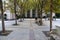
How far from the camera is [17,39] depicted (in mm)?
12375

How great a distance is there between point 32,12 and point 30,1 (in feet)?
72.3

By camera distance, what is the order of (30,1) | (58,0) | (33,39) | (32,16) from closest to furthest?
(33,39)
(58,0)
(30,1)
(32,16)

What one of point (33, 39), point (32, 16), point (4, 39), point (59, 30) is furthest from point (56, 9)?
point (32, 16)

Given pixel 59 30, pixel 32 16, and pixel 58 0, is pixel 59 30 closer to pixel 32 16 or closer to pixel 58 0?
pixel 58 0

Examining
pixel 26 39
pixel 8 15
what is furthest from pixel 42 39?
pixel 8 15

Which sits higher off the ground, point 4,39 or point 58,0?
point 58,0

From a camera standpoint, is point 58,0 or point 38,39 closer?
point 38,39

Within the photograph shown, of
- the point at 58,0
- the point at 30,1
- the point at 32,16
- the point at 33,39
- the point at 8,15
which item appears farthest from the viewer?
the point at 32,16

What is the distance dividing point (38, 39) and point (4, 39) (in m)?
2.69

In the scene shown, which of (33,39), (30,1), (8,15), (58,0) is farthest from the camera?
(8,15)

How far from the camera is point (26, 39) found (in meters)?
12.2

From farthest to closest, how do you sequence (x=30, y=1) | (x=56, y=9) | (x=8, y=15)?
(x=8, y=15) < (x=30, y=1) < (x=56, y=9)

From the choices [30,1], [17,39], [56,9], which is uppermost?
[30,1]

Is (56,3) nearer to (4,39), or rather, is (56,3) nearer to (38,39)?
(38,39)
